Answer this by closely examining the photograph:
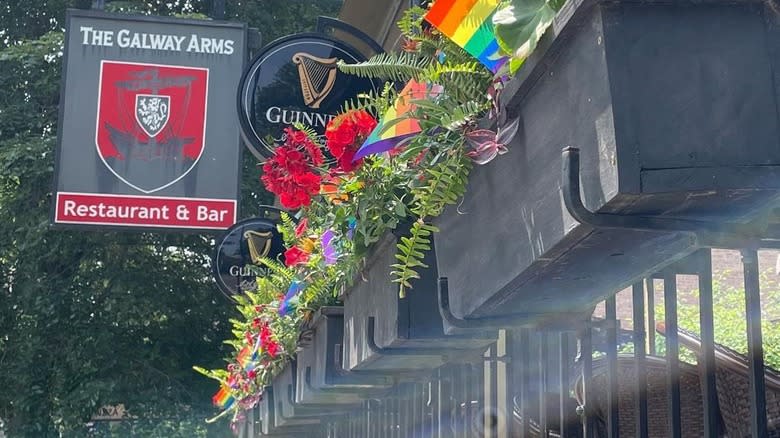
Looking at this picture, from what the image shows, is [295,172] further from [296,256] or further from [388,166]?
[296,256]

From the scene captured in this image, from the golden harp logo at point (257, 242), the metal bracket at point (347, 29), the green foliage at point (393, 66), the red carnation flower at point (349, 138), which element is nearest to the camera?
the green foliage at point (393, 66)

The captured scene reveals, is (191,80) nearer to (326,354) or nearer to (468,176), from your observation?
(326,354)

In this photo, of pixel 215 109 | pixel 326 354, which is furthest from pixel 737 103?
pixel 215 109

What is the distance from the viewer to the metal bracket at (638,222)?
1.68 m

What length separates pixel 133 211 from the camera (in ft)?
33.7

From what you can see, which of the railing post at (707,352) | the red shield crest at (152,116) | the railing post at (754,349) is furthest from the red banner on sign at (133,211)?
the railing post at (754,349)

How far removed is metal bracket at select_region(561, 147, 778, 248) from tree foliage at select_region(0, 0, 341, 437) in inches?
586

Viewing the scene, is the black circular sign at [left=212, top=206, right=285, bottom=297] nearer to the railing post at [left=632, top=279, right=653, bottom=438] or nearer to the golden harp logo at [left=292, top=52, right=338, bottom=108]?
the golden harp logo at [left=292, top=52, right=338, bottom=108]

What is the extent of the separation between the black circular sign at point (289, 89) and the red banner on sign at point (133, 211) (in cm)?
290

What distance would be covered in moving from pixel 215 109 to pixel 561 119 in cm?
919

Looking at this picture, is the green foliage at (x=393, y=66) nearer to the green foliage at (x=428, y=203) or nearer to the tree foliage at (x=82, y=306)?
the green foliage at (x=428, y=203)

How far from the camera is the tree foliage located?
54.0 ft

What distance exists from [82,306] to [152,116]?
6765mm

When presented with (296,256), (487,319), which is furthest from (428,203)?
(296,256)
